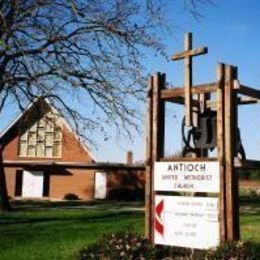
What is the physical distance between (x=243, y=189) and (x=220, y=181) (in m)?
59.7

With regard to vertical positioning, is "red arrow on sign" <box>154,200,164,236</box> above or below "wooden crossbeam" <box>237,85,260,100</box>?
below

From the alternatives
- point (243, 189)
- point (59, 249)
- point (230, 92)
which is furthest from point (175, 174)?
point (243, 189)

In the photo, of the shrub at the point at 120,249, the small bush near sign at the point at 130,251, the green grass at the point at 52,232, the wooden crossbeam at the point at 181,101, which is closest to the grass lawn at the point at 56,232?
the green grass at the point at 52,232

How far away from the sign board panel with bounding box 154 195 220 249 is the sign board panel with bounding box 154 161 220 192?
6.7 inches

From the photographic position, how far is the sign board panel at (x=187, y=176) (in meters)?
9.87

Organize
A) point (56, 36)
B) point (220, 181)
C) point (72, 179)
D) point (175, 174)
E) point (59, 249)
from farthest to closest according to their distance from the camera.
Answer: point (72, 179) → point (56, 36) → point (59, 249) → point (175, 174) → point (220, 181)

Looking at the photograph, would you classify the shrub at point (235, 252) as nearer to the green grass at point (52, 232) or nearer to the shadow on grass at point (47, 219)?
the green grass at point (52, 232)

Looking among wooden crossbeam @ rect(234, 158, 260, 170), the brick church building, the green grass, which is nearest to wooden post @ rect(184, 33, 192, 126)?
wooden crossbeam @ rect(234, 158, 260, 170)

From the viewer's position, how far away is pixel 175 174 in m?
10.5

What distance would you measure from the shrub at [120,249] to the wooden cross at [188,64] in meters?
2.17

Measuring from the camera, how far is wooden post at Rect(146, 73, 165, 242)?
11062mm

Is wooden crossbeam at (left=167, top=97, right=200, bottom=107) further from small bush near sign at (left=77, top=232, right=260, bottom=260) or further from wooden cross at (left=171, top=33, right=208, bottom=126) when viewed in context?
small bush near sign at (left=77, top=232, right=260, bottom=260)

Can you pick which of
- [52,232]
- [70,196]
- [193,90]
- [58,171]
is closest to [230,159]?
[193,90]

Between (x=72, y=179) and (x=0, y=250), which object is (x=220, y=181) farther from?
(x=72, y=179)
